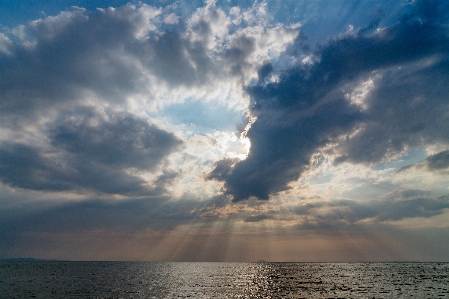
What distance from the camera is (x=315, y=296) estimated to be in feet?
198

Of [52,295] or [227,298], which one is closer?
[227,298]

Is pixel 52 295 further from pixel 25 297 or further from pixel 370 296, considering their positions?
pixel 370 296

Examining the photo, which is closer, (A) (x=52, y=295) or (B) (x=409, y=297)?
(B) (x=409, y=297)

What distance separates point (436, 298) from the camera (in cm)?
5675

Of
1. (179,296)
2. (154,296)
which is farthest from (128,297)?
(179,296)

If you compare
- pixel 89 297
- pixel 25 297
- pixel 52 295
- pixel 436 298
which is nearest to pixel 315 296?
pixel 436 298

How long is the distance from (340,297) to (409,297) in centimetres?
1493

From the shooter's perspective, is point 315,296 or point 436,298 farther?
point 315,296

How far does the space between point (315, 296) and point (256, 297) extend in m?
13.2

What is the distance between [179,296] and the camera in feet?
199

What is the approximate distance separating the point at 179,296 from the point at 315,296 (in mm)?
30476

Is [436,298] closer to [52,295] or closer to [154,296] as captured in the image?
[154,296]

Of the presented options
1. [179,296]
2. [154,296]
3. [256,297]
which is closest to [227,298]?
[256,297]

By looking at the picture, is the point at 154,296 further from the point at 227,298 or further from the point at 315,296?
the point at 315,296
